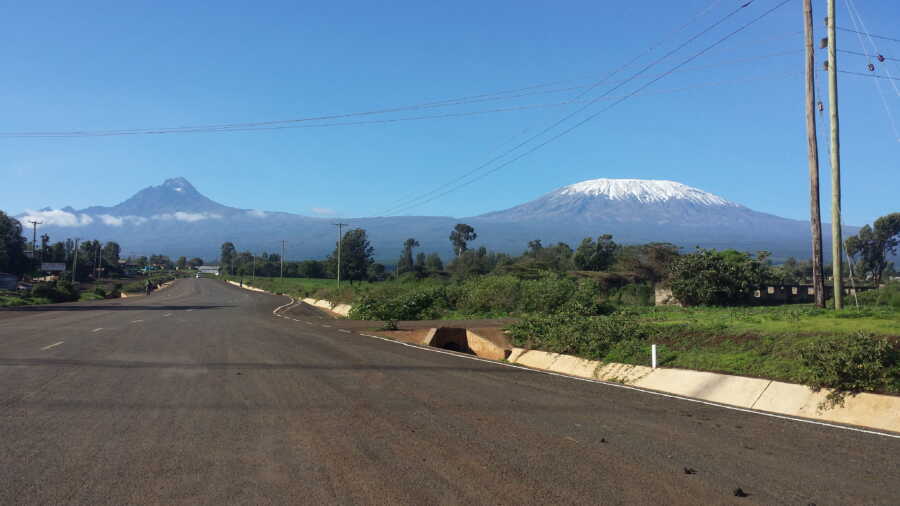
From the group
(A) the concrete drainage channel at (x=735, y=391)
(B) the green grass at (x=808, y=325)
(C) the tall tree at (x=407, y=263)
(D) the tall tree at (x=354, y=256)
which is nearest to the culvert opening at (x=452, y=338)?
(A) the concrete drainage channel at (x=735, y=391)

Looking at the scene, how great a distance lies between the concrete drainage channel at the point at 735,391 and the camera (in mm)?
9727

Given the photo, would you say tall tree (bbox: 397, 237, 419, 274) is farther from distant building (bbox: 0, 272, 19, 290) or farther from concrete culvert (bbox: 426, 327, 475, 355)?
concrete culvert (bbox: 426, 327, 475, 355)

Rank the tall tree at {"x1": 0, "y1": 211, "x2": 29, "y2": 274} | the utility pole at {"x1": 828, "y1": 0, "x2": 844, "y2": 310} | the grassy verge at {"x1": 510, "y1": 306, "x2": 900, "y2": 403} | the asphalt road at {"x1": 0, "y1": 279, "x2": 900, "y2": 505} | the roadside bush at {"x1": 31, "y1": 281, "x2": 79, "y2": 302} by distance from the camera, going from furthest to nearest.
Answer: the tall tree at {"x1": 0, "y1": 211, "x2": 29, "y2": 274} < the roadside bush at {"x1": 31, "y1": 281, "x2": 79, "y2": 302} < the utility pole at {"x1": 828, "y1": 0, "x2": 844, "y2": 310} < the grassy verge at {"x1": 510, "y1": 306, "x2": 900, "y2": 403} < the asphalt road at {"x1": 0, "y1": 279, "x2": 900, "y2": 505}

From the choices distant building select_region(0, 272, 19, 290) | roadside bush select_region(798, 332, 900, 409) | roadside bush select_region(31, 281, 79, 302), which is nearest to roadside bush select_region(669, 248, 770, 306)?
roadside bush select_region(798, 332, 900, 409)

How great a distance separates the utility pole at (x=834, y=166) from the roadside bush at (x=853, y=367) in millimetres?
9045

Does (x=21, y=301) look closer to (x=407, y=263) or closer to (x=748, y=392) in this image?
(x=748, y=392)

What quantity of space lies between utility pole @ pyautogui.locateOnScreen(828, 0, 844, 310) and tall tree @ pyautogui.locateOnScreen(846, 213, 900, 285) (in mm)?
78244

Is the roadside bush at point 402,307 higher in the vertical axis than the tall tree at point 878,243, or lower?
lower

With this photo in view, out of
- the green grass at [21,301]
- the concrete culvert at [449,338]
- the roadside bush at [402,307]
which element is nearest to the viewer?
the concrete culvert at [449,338]

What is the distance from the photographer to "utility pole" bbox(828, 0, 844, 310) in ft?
62.3

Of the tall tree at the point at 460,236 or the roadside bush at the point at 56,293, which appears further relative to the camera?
the tall tree at the point at 460,236

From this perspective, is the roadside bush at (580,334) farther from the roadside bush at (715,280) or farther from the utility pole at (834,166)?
the roadside bush at (715,280)

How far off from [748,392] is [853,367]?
181cm

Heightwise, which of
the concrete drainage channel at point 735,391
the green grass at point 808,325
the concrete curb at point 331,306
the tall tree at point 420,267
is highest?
the tall tree at point 420,267
